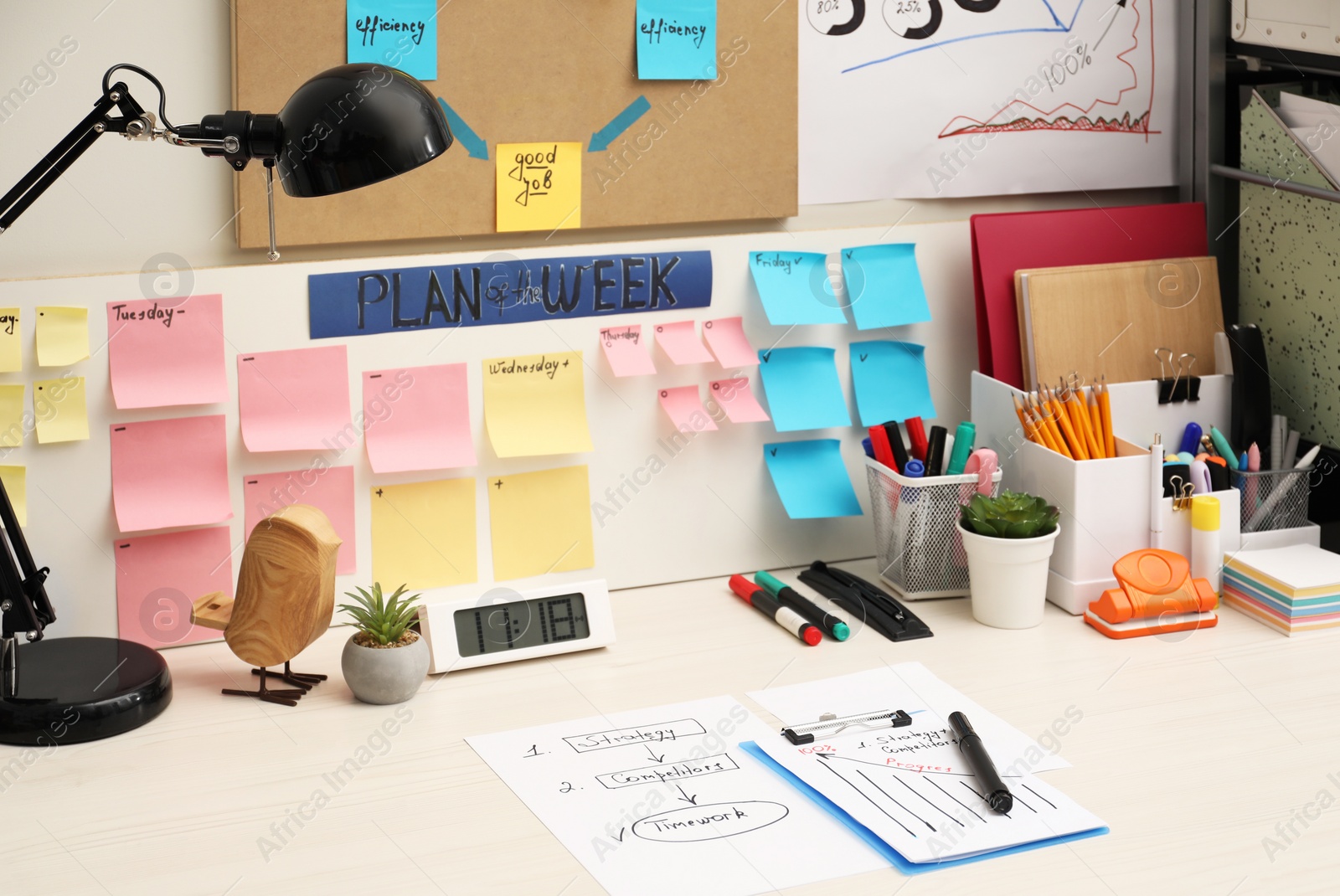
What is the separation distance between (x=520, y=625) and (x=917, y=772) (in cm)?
42

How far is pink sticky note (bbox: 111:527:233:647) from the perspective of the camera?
48.8 inches

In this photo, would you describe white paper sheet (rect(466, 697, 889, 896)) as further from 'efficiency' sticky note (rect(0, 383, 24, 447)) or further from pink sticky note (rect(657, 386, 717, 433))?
'efficiency' sticky note (rect(0, 383, 24, 447))

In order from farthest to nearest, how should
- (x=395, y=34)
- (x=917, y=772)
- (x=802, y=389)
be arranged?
(x=802, y=389) → (x=395, y=34) → (x=917, y=772)

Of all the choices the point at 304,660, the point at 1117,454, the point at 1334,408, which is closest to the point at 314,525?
the point at 304,660

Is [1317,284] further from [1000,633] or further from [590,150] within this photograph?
[590,150]

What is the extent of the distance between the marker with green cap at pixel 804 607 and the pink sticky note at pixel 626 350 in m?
0.25

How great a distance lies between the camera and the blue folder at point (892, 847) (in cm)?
88

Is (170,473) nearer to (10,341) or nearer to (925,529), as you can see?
(10,341)

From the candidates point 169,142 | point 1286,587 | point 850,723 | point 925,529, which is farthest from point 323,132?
point 1286,587

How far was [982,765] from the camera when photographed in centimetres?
99

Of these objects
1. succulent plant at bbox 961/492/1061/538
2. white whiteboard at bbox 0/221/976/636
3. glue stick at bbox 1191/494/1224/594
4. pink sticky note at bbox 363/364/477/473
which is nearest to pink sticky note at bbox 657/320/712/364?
white whiteboard at bbox 0/221/976/636

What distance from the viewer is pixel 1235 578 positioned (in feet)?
4.38

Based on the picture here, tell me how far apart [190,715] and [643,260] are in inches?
24.5

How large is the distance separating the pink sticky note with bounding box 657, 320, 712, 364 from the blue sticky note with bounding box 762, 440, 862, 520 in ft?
0.45
